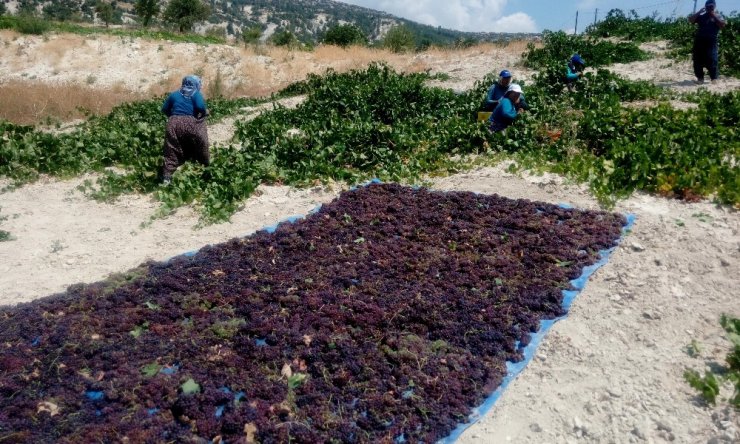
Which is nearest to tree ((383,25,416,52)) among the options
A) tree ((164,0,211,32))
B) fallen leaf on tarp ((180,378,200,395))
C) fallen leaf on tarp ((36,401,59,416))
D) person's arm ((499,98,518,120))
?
tree ((164,0,211,32))

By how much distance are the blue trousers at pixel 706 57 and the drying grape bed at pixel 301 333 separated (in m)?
8.38

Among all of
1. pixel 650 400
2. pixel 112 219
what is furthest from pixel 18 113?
pixel 650 400

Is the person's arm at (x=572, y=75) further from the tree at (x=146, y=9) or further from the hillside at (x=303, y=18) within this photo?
the hillside at (x=303, y=18)

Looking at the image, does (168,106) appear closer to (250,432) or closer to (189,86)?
(189,86)

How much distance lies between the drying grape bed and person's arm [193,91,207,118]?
3.10 meters

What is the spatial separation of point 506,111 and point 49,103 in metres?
13.5

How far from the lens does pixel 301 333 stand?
4.00 m

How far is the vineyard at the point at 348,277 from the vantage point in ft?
11.0

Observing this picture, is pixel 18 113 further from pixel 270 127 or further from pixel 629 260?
pixel 629 260

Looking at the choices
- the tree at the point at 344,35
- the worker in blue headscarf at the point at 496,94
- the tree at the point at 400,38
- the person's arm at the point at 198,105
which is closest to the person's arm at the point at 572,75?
the worker in blue headscarf at the point at 496,94

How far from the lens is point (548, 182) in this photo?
695 centimetres

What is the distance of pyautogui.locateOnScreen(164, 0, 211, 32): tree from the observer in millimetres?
43750

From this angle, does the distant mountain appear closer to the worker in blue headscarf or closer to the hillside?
the hillside

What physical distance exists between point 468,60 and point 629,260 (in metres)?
15.3
